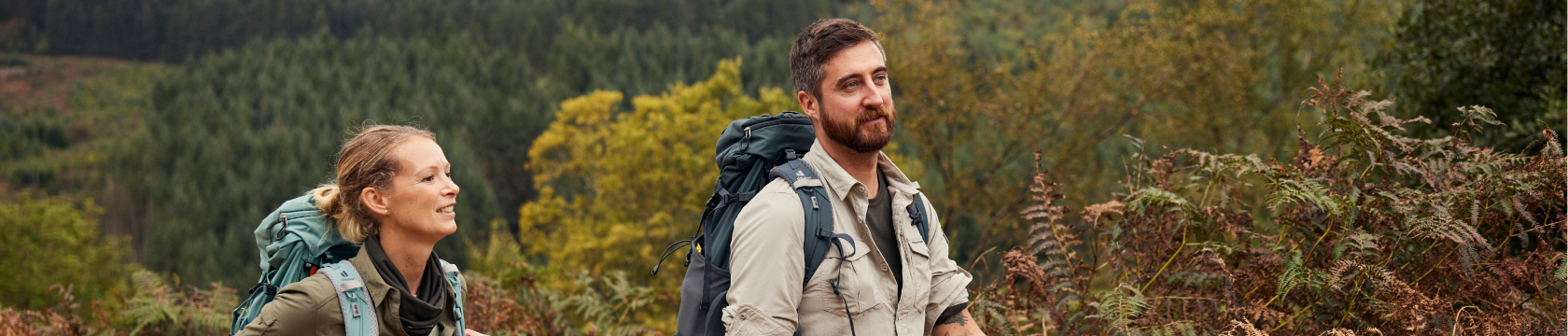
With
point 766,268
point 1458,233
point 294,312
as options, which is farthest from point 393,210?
point 1458,233

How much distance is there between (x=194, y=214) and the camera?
64812mm

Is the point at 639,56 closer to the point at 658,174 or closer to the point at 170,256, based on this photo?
the point at 170,256

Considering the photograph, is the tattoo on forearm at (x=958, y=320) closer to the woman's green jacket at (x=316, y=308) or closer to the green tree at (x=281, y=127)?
the woman's green jacket at (x=316, y=308)

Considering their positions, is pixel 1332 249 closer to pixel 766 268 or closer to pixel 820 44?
pixel 820 44

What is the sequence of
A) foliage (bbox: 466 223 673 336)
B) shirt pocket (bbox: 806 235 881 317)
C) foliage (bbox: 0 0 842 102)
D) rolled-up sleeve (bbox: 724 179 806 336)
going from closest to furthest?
1. rolled-up sleeve (bbox: 724 179 806 336)
2. shirt pocket (bbox: 806 235 881 317)
3. foliage (bbox: 466 223 673 336)
4. foliage (bbox: 0 0 842 102)

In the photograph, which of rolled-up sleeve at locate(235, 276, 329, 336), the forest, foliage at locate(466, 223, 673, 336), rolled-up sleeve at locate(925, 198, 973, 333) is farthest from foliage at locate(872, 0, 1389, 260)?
rolled-up sleeve at locate(235, 276, 329, 336)

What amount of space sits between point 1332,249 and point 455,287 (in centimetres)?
294

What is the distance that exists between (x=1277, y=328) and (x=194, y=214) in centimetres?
7513

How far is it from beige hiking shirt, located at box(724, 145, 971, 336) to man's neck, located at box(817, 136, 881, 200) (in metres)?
0.03

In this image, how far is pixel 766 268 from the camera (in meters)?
2.01

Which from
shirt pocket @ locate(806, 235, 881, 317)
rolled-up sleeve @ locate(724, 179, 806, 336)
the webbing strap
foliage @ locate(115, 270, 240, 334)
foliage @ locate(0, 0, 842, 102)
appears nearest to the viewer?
rolled-up sleeve @ locate(724, 179, 806, 336)

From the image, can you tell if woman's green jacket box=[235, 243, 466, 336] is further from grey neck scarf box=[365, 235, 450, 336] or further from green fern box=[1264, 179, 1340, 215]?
green fern box=[1264, 179, 1340, 215]

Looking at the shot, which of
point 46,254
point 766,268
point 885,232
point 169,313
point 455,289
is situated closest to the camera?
point 766,268

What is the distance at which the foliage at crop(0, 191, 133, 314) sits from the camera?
105 ft
